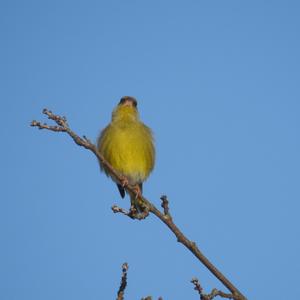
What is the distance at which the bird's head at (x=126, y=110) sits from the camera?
916cm

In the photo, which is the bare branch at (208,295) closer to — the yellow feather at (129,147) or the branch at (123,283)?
the branch at (123,283)

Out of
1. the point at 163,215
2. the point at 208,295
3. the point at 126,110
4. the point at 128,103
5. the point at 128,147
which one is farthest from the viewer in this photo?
the point at 128,103

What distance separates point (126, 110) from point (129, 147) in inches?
41.7

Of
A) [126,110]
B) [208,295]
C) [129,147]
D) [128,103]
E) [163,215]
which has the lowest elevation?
[208,295]

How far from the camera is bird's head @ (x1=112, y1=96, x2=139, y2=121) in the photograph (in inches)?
360

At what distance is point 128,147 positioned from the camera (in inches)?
331

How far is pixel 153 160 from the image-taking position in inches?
348

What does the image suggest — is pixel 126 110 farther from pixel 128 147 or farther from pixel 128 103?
pixel 128 147

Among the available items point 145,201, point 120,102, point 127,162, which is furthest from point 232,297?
point 120,102

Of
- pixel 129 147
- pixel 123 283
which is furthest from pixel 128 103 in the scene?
pixel 123 283

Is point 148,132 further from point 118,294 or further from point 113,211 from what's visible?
point 118,294

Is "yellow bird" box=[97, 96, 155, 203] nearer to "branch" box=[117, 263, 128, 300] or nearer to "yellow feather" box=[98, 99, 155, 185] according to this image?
"yellow feather" box=[98, 99, 155, 185]

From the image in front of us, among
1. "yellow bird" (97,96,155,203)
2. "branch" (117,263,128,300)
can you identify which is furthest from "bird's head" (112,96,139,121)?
"branch" (117,263,128,300)

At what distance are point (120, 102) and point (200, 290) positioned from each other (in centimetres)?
594
